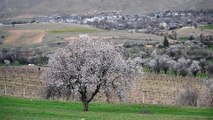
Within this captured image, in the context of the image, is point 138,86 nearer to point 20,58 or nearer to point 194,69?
point 194,69

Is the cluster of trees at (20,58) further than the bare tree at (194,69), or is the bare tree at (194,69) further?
the cluster of trees at (20,58)

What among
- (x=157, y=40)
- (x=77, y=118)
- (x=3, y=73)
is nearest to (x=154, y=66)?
(x=3, y=73)

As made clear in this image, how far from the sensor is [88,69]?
4069 centimetres

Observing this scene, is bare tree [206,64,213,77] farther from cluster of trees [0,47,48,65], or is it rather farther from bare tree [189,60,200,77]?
cluster of trees [0,47,48,65]

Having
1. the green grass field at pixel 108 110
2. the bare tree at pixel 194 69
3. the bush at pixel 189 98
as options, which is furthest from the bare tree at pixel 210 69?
the green grass field at pixel 108 110

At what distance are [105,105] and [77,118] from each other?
1372 centimetres

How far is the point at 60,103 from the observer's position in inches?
1880

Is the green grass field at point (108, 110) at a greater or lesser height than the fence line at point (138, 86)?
greater

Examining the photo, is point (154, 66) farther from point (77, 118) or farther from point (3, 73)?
point (77, 118)

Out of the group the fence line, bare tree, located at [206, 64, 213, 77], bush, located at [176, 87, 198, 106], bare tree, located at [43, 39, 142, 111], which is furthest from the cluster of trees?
bare tree, located at [43, 39, 142, 111]

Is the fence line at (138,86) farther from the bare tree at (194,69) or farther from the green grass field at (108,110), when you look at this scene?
the green grass field at (108,110)

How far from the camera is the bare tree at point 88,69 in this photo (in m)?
40.6

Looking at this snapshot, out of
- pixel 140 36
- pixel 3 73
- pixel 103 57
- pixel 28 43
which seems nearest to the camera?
pixel 103 57

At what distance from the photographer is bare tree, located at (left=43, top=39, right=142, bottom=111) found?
40.6m
